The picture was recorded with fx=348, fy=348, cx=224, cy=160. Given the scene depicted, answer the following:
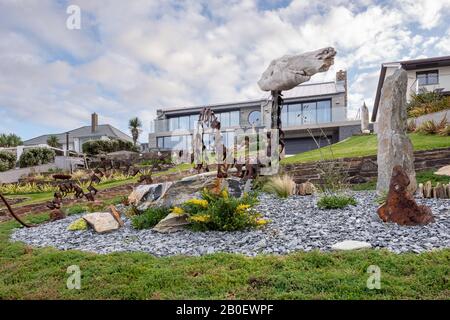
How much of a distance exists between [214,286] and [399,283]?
1.58m

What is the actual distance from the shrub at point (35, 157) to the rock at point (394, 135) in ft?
65.2

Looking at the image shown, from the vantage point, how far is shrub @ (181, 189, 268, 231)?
16.2ft

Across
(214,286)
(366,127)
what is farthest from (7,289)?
(366,127)

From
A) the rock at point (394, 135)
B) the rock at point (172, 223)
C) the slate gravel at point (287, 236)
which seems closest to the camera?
the slate gravel at point (287, 236)

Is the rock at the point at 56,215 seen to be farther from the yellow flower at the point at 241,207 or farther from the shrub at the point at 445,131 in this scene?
the shrub at the point at 445,131

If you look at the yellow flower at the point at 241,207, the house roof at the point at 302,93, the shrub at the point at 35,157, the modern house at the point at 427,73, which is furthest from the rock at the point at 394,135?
the house roof at the point at 302,93

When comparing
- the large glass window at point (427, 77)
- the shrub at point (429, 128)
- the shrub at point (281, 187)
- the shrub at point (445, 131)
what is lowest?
the shrub at point (281, 187)

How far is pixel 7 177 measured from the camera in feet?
58.2

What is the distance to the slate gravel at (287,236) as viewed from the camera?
161 inches

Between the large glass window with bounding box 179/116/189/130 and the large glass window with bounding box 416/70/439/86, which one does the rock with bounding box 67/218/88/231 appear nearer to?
the large glass window with bounding box 179/116/189/130

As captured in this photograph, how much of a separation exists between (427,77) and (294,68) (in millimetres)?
21532

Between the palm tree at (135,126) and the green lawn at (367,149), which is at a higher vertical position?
the palm tree at (135,126)

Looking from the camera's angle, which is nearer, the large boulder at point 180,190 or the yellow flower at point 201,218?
the yellow flower at point 201,218

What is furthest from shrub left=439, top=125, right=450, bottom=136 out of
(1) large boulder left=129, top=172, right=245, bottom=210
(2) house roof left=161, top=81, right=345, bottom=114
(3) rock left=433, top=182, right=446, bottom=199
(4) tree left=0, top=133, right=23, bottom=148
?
(4) tree left=0, top=133, right=23, bottom=148
